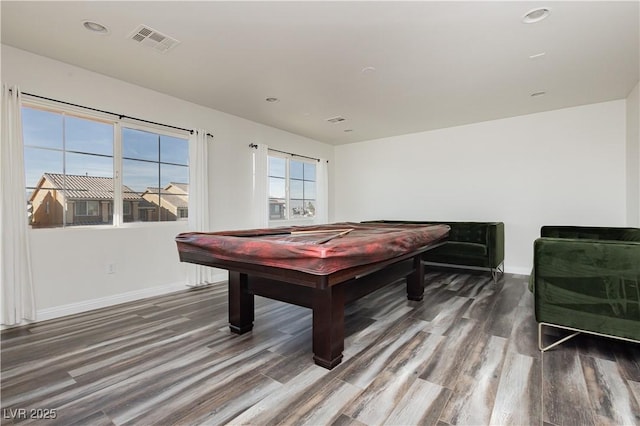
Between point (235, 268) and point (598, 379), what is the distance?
2.29m

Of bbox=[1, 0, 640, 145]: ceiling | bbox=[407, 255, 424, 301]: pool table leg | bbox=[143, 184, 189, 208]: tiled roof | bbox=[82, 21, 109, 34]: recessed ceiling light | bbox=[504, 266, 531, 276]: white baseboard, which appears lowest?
bbox=[504, 266, 531, 276]: white baseboard

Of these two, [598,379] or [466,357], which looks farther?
[466,357]

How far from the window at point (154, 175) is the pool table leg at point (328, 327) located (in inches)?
108

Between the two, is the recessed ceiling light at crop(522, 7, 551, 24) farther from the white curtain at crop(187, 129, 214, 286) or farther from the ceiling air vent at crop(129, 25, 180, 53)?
the white curtain at crop(187, 129, 214, 286)

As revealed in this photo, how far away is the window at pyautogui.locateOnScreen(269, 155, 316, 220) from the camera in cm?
544

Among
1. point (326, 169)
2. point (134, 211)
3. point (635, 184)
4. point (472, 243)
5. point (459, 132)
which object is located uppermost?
point (459, 132)

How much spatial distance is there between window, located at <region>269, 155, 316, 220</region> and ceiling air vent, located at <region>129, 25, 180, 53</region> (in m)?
2.77

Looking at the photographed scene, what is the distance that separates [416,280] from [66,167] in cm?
385

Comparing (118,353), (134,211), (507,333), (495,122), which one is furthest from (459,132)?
(118,353)

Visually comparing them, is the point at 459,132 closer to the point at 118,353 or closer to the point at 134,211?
the point at 134,211

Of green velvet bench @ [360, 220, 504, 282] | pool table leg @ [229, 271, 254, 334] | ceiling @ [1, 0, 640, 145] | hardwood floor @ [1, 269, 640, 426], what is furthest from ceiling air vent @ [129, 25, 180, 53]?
green velvet bench @ [360, 220, 504, 282]

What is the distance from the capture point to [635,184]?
142 inches

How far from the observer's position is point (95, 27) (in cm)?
235

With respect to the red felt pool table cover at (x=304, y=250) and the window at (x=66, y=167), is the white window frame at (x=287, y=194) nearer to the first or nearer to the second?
the window at (x=66, y=167)
